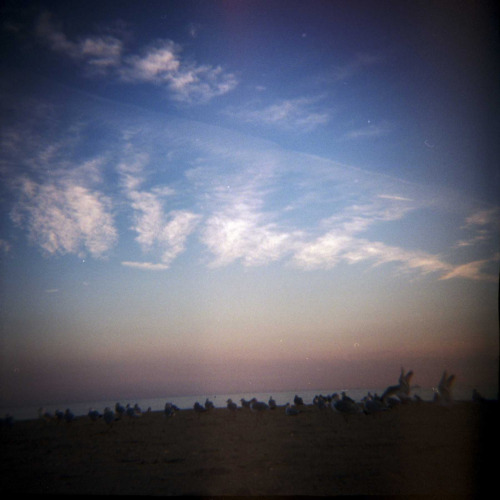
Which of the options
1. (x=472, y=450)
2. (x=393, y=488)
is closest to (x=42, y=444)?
(x=393, y=488)

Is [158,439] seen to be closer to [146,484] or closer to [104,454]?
[104,454]

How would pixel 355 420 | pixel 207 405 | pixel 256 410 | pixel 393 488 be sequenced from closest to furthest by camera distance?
pixel 393 488, pixel 355 420, pixel 256 410, pixel 207 405

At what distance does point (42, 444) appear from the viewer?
38.9ft

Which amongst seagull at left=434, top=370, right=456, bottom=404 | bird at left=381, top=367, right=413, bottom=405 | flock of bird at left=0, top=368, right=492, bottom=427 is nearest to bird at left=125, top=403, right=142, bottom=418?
flock of bird at left=0, top=368, right=492, bottom=427

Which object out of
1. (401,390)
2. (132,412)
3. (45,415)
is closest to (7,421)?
(45,415)

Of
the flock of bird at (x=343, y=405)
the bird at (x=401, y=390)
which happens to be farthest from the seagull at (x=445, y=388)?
the bird at (x=401, y=390)

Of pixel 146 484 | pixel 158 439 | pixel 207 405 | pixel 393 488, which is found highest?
Result: pixel 393 488

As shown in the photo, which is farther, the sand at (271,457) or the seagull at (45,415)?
the seagull at (45,415)

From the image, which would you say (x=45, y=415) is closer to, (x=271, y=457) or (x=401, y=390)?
(x=271, y=457)

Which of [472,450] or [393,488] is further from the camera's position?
[472,450]

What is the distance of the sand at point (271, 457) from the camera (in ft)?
22.4

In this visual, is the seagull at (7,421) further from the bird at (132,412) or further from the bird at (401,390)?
the bird at (401,390)

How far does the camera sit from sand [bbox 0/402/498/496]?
6.82 metres

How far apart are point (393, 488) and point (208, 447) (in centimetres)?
601
